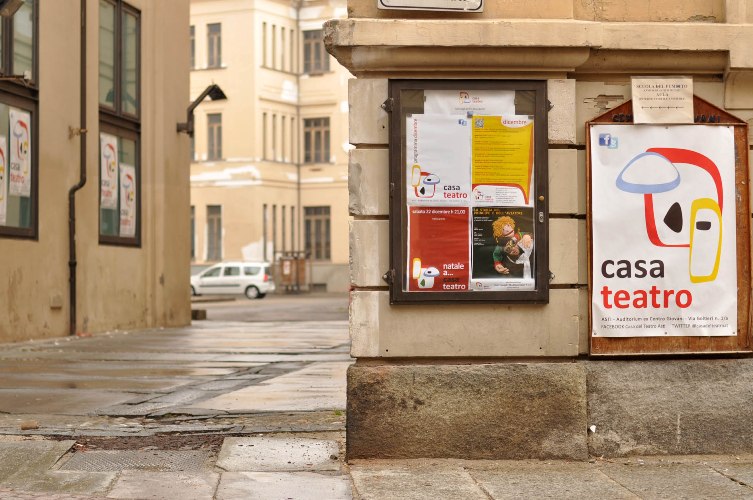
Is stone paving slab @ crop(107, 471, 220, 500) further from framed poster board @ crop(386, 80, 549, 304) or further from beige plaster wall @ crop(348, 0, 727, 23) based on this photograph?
beige plaster wall @ crop(348, 0, 727, 23)

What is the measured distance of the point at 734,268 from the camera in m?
7.96

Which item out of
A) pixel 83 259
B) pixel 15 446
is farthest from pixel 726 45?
pixel 83 259

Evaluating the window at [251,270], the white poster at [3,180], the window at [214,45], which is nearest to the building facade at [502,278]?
the white poster at [3,180]

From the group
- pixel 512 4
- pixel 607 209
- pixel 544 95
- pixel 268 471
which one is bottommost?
pixel 268 471

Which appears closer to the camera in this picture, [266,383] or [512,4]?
[512,4]

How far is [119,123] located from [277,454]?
15385 mm

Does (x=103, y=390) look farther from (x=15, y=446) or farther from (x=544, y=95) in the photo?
(x=544, y=95)

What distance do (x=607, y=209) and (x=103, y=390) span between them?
5.48 m

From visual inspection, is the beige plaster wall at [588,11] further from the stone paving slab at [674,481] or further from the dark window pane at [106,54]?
the dark window pane at [106,54]

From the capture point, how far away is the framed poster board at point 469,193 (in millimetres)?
7664

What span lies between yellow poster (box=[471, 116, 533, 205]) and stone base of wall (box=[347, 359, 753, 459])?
40.7 inches

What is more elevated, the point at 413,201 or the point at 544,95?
the point at 544,95

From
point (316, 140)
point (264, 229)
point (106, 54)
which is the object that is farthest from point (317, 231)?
point (106, 54)

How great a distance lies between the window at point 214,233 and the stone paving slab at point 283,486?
169 feet
